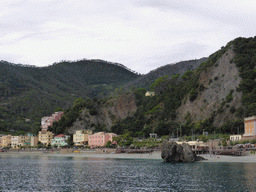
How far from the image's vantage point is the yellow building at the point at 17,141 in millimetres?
169363

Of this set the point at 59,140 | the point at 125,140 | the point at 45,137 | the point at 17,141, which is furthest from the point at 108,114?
the point at 17,141

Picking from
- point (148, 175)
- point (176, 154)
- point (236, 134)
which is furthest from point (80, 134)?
point (148, 175)

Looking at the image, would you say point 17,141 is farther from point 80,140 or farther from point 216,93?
point 216,93

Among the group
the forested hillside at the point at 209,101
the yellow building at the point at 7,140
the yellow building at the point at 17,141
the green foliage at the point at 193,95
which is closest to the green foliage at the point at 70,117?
the forested hillside at the point at 209,101

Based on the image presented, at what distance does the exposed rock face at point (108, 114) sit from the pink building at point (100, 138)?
16.3m

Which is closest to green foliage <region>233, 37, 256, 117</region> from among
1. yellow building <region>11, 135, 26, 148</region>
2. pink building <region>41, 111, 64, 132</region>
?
pink building <region>41, 111, 64, 132</region>

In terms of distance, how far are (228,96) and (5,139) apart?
11455cm

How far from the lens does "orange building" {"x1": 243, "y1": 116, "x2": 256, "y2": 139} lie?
308 feet

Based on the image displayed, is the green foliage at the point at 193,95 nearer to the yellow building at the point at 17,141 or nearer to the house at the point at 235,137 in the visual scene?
the house at the point at 235,137

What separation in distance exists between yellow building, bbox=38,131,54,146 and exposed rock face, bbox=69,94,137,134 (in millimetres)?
10880

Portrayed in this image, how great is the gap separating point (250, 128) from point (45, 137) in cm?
10451

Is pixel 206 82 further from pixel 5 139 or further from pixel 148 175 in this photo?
pixel 5 139

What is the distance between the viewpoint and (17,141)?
170375 millimetres

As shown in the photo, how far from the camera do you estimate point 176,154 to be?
2899 inches
